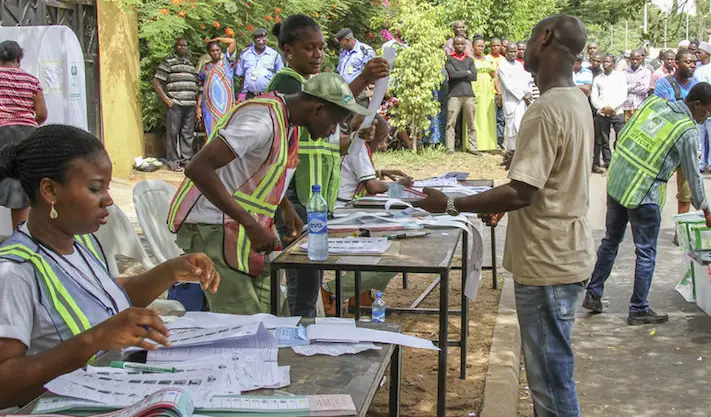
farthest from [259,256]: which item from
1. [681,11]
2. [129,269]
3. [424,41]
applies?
[424,41]

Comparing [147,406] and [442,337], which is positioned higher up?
[147,406]

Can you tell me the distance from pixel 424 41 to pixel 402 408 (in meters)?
10.8

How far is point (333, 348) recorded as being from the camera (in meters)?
2.57

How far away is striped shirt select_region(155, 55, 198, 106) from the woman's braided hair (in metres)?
11.3

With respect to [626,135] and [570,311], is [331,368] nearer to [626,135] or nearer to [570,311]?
[570,311]

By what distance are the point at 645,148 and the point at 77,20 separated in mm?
8802

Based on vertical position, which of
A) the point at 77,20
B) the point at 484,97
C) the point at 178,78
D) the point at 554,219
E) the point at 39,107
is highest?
the point at 77,20

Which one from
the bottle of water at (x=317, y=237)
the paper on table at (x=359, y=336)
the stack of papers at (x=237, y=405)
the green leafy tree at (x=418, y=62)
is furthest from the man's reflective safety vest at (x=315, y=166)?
the green leafy tree at (x=418, y=62)

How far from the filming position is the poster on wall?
28.6ft

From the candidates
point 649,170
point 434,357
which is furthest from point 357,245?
point 649,170

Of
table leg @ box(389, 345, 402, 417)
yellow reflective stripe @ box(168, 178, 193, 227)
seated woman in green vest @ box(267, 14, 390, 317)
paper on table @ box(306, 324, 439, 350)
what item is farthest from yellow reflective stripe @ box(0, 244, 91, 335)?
seated woman in green vest @ box(267, 14, 390, 317)

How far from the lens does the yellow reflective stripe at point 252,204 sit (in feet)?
12.8

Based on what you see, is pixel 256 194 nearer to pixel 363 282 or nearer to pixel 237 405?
pixel 237 405

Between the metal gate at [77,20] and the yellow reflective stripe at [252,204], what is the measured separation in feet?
24.5
